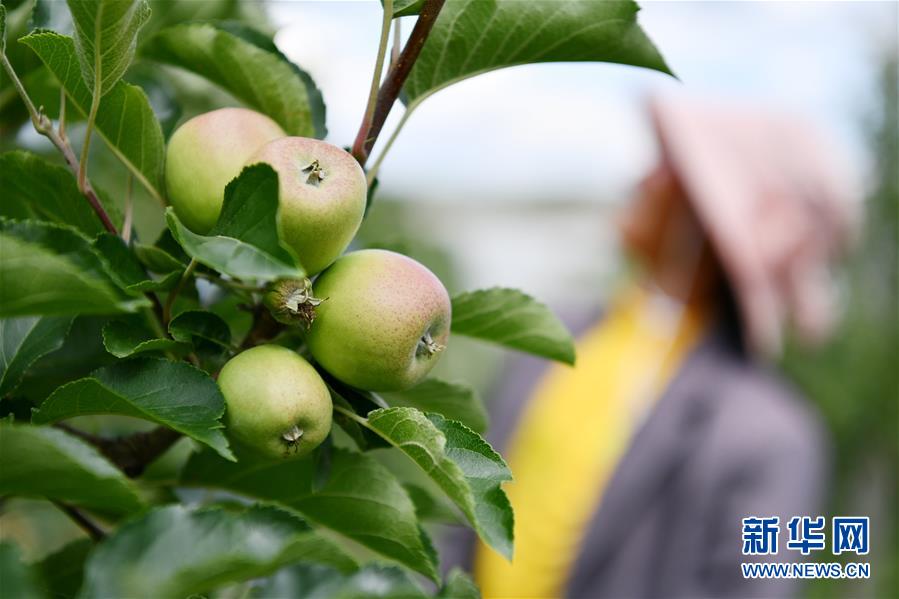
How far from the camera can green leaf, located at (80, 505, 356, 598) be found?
31 cm

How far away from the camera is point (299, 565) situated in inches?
13.9

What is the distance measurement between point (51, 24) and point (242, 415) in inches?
9.7

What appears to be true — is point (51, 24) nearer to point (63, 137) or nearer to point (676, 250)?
point (63, 137)

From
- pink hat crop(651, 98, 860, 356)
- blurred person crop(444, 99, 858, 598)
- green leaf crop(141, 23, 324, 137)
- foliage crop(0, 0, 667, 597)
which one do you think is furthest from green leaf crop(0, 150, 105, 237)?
pink hat crop(651, 98, 860, 356)

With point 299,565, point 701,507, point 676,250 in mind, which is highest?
point 299,565

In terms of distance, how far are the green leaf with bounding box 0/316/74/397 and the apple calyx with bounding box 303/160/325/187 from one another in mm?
137

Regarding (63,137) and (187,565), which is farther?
(63,137)

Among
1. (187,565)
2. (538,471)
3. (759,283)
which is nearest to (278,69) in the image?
(187,565)

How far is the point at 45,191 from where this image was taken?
1.47 ft

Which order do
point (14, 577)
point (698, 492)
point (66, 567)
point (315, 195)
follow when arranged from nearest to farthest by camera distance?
point (14, 577) → point (315, 195) → point (66, 567) → point (698, 492)

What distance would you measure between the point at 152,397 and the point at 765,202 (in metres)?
1.91

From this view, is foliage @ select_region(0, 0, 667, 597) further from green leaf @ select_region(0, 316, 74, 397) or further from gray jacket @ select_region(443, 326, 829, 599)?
gray jacket @ select_region(443, 326, 829, 599)

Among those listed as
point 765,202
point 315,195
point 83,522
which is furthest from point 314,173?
point 765,202

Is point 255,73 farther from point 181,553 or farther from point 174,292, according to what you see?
point 181,553
